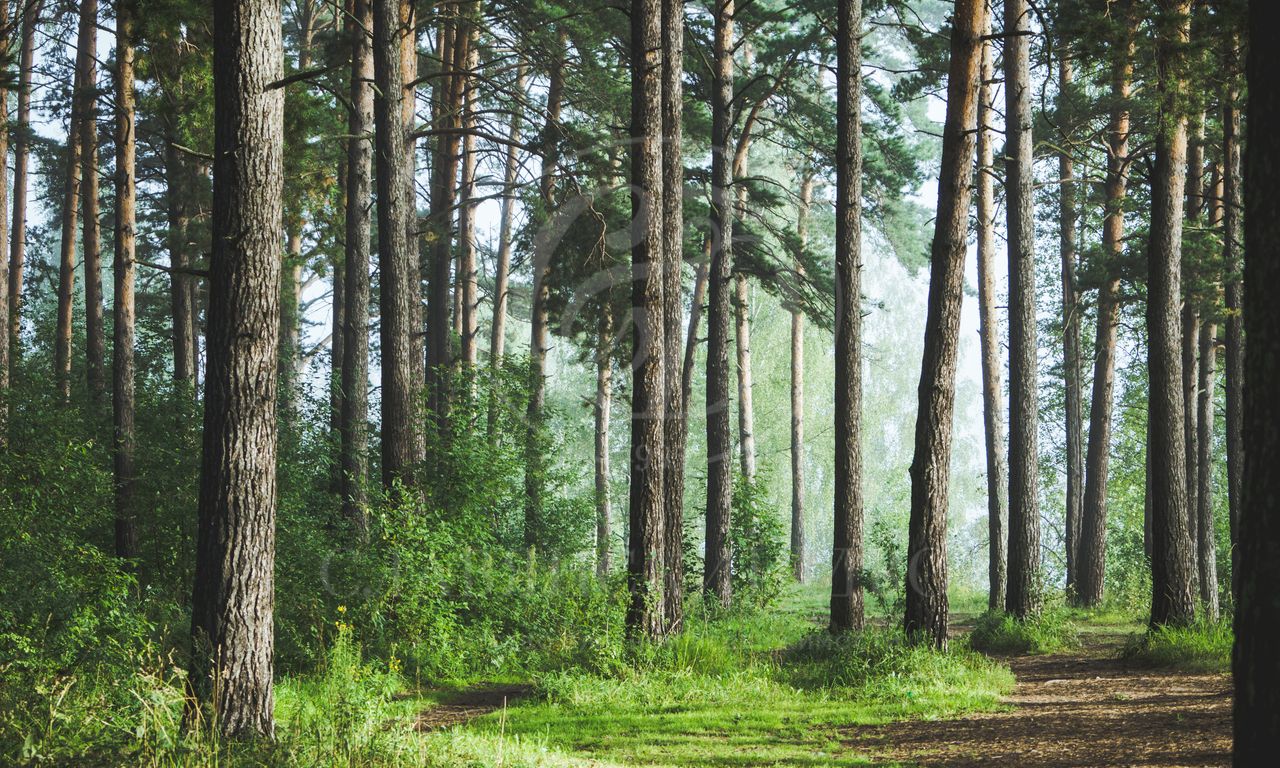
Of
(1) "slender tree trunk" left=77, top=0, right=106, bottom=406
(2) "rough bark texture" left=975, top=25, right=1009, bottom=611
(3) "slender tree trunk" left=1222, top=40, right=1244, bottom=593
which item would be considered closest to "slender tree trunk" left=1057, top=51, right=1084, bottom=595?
(2) "rough bark texture" left=975, top=25, right=1009, bottom=611

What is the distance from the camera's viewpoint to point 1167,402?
37.9 feet

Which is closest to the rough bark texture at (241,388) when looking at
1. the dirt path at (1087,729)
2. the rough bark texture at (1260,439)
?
the dirt path at (1087,729)

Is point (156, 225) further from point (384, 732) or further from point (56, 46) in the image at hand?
point (384, 732)

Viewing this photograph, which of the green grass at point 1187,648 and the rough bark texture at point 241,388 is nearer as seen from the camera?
the rough bark texture at point 241,388

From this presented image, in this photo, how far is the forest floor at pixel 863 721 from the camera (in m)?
6.93

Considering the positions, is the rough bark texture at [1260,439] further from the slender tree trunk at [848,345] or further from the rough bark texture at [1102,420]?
the rough bark texture at [1102,420]

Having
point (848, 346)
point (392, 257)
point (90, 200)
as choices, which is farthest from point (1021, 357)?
point (90, 200)

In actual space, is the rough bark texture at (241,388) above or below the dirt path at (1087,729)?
above

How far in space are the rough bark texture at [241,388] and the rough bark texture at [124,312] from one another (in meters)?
7.95

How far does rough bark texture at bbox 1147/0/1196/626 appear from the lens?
11.3 metres

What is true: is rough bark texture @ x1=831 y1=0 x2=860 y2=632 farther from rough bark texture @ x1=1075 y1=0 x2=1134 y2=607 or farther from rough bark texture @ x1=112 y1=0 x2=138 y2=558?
rough bark texture @ x1=112 y1=0 x2=138 y2=558

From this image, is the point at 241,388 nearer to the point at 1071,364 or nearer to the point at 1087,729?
the point at 1087,729

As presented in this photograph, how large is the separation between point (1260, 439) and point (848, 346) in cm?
974

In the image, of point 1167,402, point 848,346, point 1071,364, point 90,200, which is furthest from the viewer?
point 1071,364
